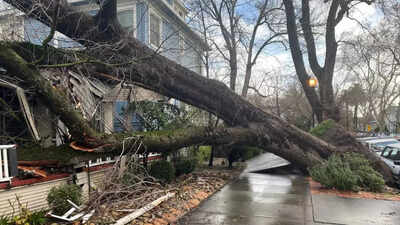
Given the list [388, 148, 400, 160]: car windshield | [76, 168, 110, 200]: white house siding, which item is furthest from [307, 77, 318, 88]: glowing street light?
[76, 168, 110, 200]: white house siding

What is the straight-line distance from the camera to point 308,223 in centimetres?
477

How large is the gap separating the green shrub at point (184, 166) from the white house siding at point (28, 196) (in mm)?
4359

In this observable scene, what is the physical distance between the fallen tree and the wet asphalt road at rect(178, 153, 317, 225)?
5.90 feet

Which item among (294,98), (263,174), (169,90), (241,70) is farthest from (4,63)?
(294,98)

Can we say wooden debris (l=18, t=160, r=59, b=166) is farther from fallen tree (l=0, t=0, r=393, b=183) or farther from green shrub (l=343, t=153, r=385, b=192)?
green shrub (l=343, t=153, r=385, b=192)

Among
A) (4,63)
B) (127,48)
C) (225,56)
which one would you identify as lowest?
(4,63)

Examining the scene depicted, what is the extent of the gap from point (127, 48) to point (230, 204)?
5.02m

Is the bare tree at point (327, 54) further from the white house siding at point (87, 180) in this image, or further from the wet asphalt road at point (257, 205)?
the white house siding at point (87, 180)

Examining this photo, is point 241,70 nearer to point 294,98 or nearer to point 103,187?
point 294,98

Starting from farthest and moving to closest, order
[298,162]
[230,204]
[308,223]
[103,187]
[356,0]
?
[356,0]
[298,162]
[230,204]
[103,187]
[308,223]

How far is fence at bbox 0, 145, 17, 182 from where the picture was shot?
4.43 metres

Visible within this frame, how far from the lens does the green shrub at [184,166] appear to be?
9.27m

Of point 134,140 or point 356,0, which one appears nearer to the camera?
point 134,140

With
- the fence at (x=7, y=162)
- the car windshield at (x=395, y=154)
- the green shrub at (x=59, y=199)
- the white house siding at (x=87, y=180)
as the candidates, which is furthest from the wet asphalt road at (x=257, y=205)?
the car windshield at (x=395, y=154)
